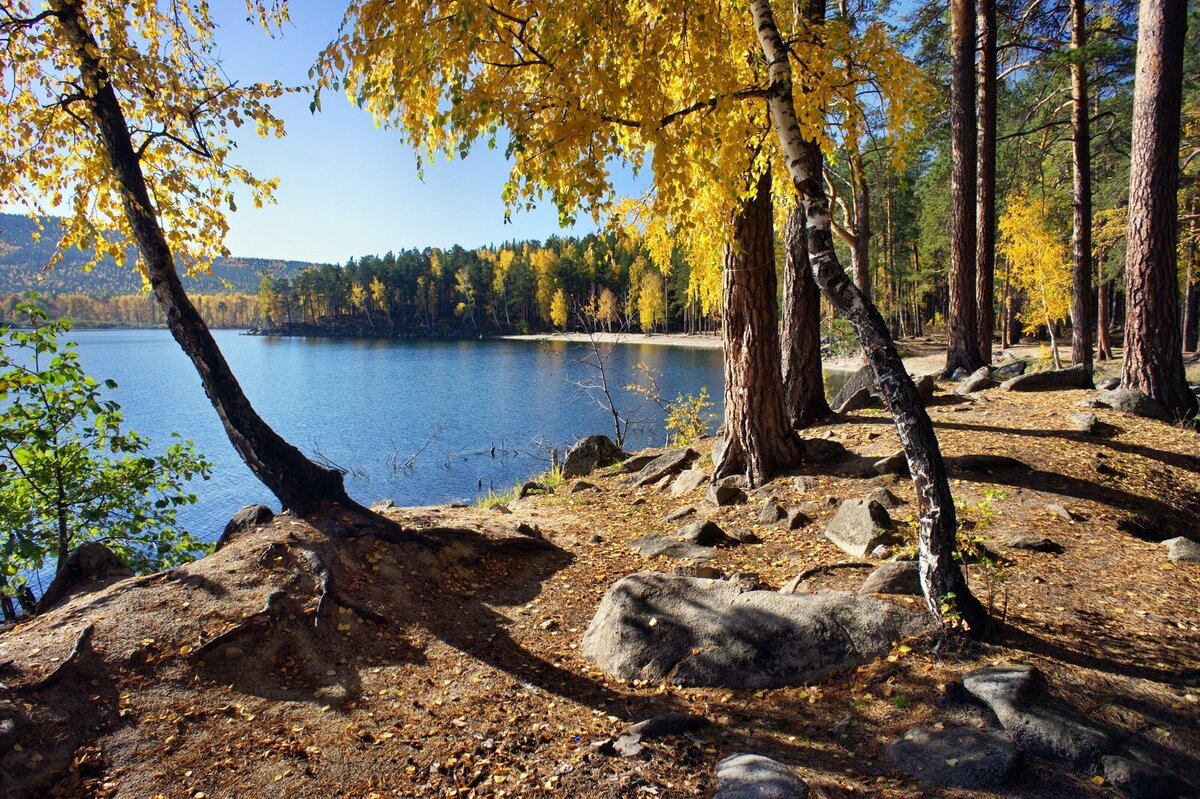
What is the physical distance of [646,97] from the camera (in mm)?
3850

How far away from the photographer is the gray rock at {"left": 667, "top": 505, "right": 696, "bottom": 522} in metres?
7.30

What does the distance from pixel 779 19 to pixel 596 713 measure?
18.1 ft

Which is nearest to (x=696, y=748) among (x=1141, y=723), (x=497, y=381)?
(x=1141, y=723)

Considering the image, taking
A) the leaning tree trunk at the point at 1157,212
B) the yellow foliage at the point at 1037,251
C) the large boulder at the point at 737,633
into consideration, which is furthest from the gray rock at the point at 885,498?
the yellow foliage at the point at 1037,251

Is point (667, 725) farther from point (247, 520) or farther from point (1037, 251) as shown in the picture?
point (1037, 251)

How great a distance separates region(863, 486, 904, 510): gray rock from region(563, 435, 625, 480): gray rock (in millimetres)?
5782

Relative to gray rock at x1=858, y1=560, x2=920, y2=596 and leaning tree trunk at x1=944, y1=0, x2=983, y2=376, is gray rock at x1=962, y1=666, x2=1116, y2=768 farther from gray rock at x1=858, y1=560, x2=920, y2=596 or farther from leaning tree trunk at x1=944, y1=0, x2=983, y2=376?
leaning tree trunk at x1=944, y1=0, x2=983, y2=376

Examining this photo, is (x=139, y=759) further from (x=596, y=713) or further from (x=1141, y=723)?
(x=1141, y=723)

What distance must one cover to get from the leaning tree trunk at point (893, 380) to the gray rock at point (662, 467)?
534 centimetres

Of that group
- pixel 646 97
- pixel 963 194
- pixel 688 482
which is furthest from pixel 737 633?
pixel 963 194

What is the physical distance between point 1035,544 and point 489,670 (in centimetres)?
427

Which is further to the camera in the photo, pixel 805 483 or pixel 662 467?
pixel 662 467

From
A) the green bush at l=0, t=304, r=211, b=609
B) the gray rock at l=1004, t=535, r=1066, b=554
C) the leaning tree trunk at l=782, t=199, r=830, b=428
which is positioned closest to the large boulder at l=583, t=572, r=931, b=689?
the gray rock at l=1004, t=535, r=1066, b=554

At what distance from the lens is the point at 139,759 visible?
10.5 feet
